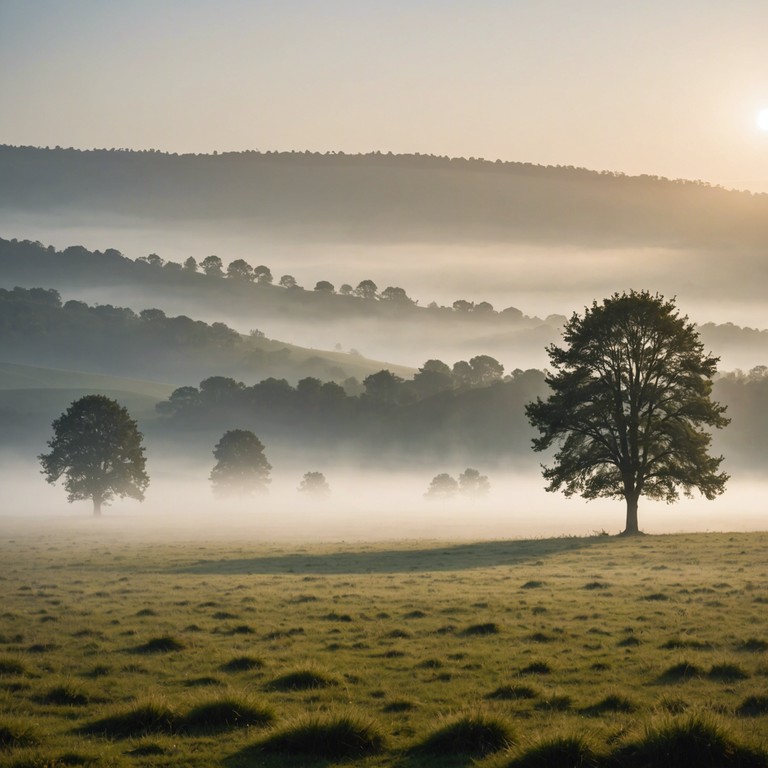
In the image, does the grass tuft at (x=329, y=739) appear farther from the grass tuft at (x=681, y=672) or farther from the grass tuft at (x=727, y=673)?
the grass tuft at (x=727, y=673)

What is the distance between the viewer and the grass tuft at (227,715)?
16047 millimetres

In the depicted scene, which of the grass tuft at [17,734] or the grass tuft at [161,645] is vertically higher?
the grass tuft at [161,645]

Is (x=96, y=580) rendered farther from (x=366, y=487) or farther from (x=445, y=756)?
(x=366, y=487)

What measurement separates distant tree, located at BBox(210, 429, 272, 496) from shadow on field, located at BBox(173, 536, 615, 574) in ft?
216

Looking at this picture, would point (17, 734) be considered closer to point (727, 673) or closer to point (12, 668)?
point (12, 668)

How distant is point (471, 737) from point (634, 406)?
160 ft

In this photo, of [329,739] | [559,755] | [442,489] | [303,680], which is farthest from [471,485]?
[559,755]

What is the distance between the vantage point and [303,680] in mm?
19406

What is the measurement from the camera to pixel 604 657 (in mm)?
21875

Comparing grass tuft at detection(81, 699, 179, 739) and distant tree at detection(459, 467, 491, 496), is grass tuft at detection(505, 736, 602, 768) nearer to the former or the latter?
grass tuft at detection(81, 699, 179, 739)

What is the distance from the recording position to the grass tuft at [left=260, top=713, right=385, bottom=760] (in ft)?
47.1

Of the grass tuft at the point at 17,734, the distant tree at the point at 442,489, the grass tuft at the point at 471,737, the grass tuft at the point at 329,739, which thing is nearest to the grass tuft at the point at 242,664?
the grass tuft at the point at 17,734

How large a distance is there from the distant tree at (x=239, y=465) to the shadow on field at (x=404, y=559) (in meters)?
65.8

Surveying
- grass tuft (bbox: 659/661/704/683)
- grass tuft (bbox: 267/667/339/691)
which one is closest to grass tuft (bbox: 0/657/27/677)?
grass tuft (bbox: 267/667/339/691)
